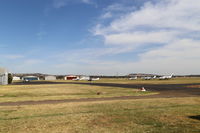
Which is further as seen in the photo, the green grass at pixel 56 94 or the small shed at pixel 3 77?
the small shed at pixel 3 77

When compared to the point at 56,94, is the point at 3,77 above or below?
above

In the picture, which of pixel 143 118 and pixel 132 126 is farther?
pixel 143 118

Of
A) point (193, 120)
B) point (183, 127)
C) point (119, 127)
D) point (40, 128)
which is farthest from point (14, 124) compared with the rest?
point (193, 120)

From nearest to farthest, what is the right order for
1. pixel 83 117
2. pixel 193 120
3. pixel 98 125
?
pixel 98 125 → pixel 193 120 → pixel 83 117

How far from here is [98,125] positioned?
952 centimetres

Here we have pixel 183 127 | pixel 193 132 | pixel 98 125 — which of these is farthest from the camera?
pixel 98 125

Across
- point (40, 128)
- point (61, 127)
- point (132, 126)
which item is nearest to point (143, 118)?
point (132, 126)

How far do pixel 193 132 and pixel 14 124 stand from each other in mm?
8206

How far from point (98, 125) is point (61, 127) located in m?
1.74

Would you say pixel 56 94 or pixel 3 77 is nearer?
pixel 56 94

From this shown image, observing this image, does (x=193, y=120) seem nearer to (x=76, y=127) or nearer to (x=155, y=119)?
(x=155, y=119)

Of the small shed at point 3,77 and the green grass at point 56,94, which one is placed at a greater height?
the small shed at point 3,77

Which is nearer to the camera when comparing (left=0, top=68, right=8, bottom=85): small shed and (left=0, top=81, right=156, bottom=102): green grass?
(left=0, top=81, right=156, bottom=102): green grass

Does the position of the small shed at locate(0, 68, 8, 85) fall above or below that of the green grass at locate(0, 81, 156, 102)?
above
